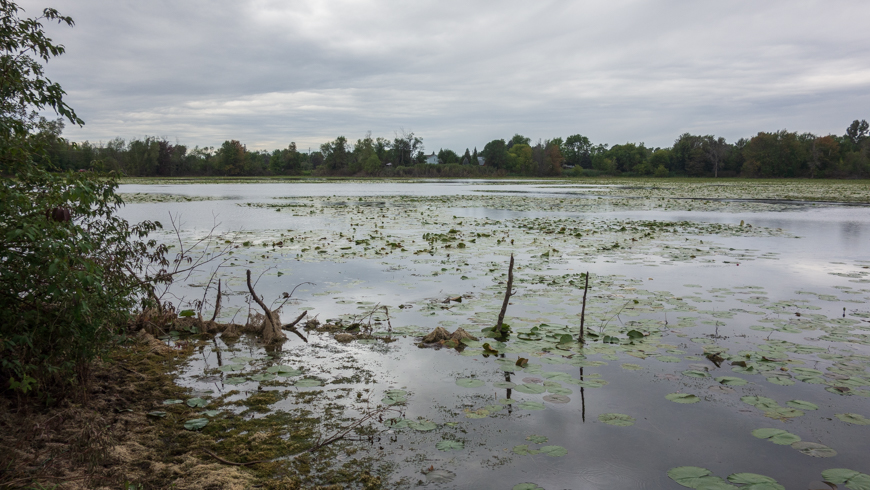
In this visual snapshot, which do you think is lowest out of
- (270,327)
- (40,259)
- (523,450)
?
(523,450)

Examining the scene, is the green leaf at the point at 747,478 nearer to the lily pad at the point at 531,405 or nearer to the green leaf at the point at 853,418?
the green leaf at the point at 853,418

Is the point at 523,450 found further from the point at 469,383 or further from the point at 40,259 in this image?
the point at 40,259

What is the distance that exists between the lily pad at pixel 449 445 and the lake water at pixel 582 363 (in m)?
0.01

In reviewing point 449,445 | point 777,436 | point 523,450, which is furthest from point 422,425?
point 777,436

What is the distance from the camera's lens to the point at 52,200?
352 centimetres

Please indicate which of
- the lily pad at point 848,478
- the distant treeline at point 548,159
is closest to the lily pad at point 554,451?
the lily pad at point 848,478

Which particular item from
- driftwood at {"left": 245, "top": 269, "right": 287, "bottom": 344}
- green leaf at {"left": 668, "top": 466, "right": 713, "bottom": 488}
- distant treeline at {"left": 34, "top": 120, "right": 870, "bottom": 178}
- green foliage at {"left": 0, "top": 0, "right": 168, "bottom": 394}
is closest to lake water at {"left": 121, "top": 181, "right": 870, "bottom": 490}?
green leaf at {"left": 668, "top": 466, "right": 713, "bottom": 488}

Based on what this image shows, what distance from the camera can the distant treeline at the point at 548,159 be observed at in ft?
310

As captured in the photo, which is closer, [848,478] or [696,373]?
[848,478]

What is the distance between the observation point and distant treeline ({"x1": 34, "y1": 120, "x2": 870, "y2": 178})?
94.5 meters

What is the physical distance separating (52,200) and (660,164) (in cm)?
13086

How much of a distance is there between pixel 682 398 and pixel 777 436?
765mm

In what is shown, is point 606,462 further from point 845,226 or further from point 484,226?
point 845,226

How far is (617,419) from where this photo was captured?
404cm
